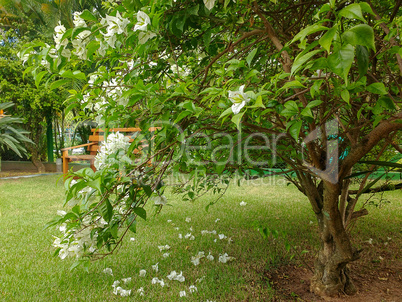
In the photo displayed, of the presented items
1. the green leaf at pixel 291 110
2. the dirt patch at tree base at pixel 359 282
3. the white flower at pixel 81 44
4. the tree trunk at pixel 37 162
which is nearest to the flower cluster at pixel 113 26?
the white flower at pixel 81 44

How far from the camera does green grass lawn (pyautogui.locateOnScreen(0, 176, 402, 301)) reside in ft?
5.98

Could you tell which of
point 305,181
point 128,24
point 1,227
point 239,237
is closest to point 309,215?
point 239,237

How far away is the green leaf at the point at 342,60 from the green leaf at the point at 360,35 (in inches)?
0.8

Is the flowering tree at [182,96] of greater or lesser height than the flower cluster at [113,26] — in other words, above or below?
below

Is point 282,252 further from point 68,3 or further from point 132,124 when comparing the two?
point 68,3

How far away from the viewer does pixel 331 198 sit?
162 centimetres

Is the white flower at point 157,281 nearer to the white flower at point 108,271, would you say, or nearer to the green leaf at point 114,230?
the white flower at point 108,271

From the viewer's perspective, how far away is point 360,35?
49cm

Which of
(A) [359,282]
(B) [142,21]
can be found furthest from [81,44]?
(A) [359,282]

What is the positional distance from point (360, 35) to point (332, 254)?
1.62m

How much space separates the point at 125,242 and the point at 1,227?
5.10ft
